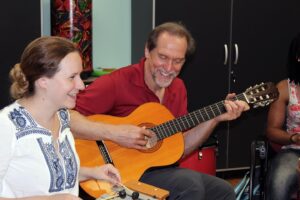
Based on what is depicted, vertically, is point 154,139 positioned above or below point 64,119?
below

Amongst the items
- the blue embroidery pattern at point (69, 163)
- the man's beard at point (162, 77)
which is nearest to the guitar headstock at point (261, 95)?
the man's beard at point (162, 77)

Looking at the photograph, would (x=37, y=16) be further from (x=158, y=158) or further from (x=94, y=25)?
(x=158, y=158)

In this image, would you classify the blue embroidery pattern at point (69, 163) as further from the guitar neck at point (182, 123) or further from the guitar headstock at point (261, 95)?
the guitar headstock at point (261, 95)

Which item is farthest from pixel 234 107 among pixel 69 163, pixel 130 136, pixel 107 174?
pixel 69 163

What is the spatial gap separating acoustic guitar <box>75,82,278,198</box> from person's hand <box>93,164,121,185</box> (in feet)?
1.27

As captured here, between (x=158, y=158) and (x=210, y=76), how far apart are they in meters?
1.41

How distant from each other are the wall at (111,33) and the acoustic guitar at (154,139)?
55.2 inches

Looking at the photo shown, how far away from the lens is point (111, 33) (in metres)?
3.70

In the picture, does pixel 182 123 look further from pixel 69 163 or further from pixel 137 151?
pixel 69 163

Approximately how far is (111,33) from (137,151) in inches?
63.2

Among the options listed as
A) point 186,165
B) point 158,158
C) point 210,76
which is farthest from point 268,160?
point 210,76

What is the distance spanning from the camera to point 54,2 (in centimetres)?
309

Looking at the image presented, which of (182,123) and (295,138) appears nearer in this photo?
(182,123)

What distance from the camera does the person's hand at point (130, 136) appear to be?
7.38 feet
